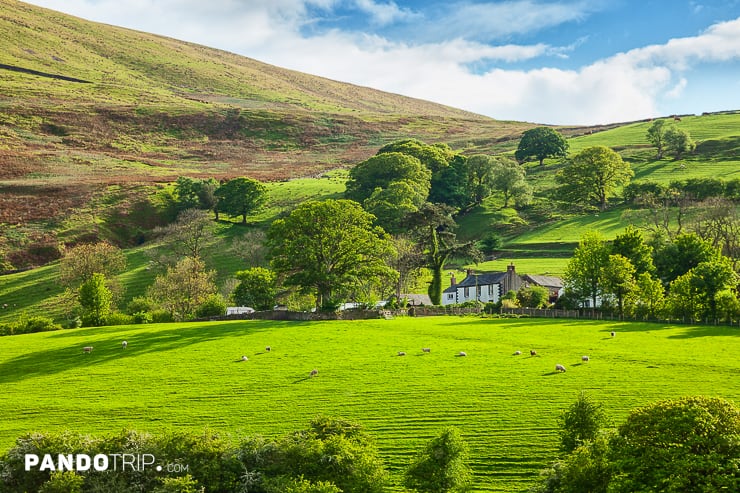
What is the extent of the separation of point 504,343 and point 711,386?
18.5m

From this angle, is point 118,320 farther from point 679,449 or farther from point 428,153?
point 428,153

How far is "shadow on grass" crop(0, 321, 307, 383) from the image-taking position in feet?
163

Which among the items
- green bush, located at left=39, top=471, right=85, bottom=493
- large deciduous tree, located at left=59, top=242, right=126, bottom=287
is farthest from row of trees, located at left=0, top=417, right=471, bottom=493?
large deciduous tree, located at left=59, top=242, right=126, bottom=287

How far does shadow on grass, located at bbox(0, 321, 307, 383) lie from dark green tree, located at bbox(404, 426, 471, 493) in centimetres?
2464

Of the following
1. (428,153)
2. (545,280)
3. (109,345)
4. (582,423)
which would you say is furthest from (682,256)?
(428,153)

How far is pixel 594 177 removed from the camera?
13575cm

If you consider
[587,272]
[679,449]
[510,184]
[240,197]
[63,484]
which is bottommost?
[63,484]

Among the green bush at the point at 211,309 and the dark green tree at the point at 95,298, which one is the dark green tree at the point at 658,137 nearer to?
the green bush at the point at 211,309

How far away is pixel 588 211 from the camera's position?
134 m

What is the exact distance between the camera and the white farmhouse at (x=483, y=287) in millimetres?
93500

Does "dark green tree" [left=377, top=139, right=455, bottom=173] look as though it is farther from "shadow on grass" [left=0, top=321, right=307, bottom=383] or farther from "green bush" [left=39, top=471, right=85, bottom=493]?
"green bush" [left=39, top=471, right=85, bottom=493]

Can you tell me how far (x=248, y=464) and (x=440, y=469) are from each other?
883 centimetres

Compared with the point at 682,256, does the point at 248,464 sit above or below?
below

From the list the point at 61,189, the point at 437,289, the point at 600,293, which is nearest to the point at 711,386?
the point at 600,293
